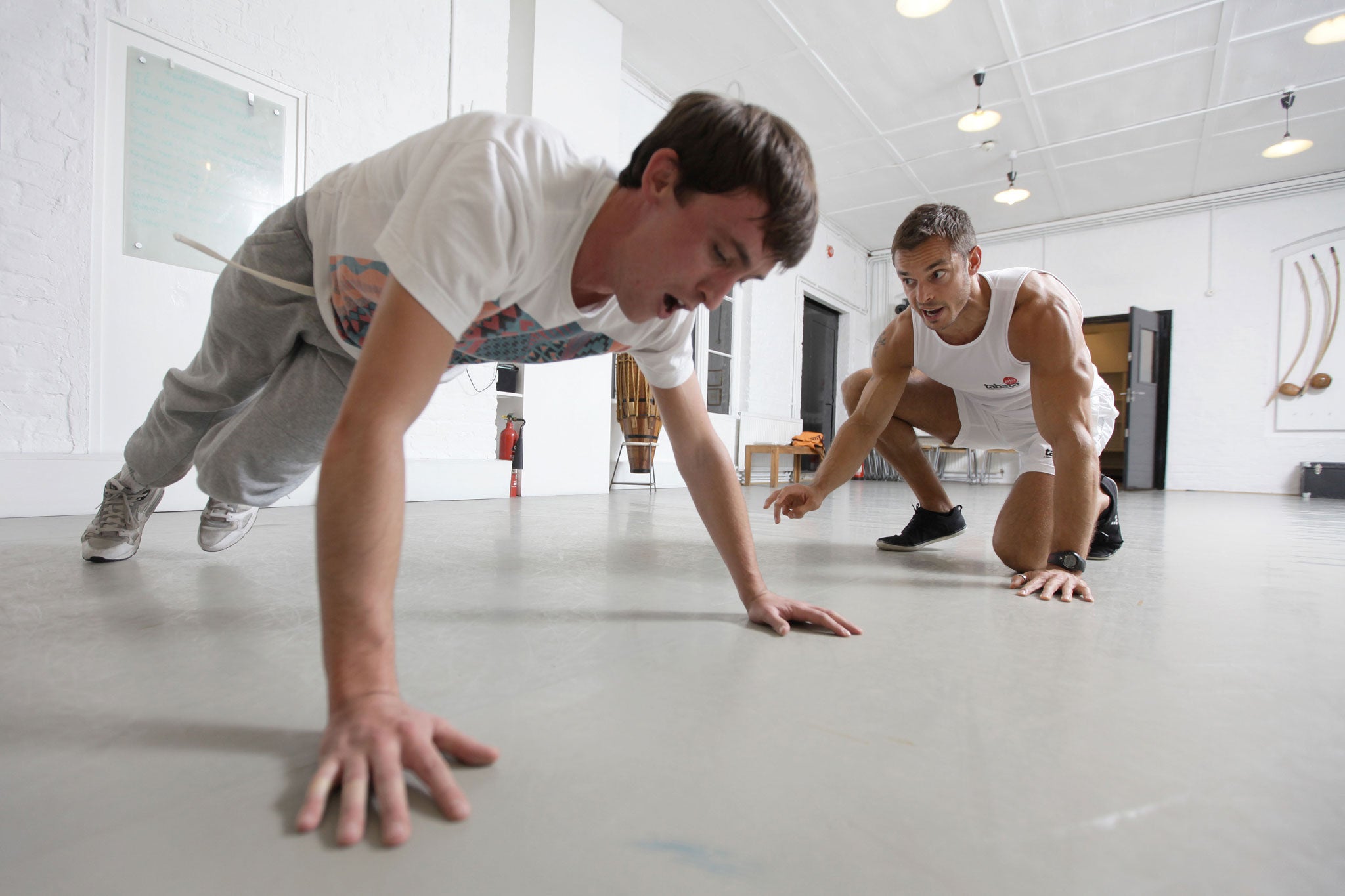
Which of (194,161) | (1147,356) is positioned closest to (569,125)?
(194,161)

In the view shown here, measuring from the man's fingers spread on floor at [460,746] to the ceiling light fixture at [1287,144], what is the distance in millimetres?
7871

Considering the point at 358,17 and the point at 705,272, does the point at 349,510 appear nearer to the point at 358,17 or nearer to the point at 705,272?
the point at 705,272

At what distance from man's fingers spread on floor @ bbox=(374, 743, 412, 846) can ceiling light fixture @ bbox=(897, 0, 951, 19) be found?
5.06 meters

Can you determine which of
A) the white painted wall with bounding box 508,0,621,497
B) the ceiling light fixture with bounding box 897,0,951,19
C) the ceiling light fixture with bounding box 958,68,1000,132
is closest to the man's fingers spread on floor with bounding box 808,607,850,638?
the white painted wall with bounding box 508,0,621,497

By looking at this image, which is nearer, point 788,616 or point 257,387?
point 788,616

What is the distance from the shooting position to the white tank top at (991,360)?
1.88 m

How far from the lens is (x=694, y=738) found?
0.68m

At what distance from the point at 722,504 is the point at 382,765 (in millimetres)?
705

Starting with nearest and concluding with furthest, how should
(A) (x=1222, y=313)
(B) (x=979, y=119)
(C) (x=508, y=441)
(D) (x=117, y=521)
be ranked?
1. (D) (x=117, y=521)
2. (C) (x=508, y=441)
3. (B) (x=979, y=119)
4. (A) (x=1222, y=313)

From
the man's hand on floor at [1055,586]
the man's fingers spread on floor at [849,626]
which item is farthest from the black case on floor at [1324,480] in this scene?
the man's fingers spread on floor at [849,626]

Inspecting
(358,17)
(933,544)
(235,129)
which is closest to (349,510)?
(933,544)

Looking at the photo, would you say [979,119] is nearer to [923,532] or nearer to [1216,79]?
[1216,79]

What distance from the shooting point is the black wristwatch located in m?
1.62

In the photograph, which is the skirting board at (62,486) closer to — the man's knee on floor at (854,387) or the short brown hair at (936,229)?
the man's knee on floor at (854,387)
